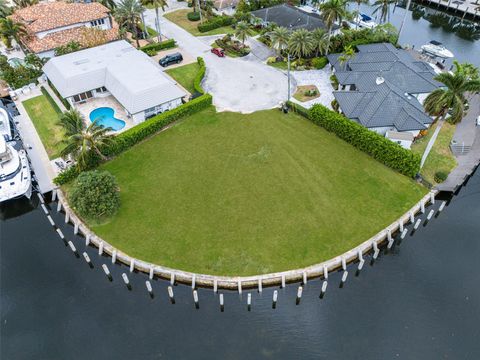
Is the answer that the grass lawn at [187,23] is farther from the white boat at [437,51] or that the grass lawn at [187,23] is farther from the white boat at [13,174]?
the white boat at [13,174]

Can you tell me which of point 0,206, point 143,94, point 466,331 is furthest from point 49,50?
point 466,331

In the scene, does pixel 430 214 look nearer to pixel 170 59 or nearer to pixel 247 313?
pixel 247 313

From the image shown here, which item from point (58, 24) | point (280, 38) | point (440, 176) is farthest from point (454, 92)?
point (58, 24)

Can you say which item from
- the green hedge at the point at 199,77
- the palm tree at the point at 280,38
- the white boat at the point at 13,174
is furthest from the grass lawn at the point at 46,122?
the palm tree at the point at 280,38

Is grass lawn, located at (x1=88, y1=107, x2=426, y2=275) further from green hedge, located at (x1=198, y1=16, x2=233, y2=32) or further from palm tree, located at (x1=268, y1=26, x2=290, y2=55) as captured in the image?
green hedge, located at (x1=198, y1=16, x2=233, y2=32)

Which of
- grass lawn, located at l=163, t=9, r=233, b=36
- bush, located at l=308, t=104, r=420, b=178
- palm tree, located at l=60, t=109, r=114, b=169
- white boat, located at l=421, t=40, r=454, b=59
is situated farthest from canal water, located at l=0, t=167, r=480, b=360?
grass lawn, located at l=163, t=9, r=233, b=36
